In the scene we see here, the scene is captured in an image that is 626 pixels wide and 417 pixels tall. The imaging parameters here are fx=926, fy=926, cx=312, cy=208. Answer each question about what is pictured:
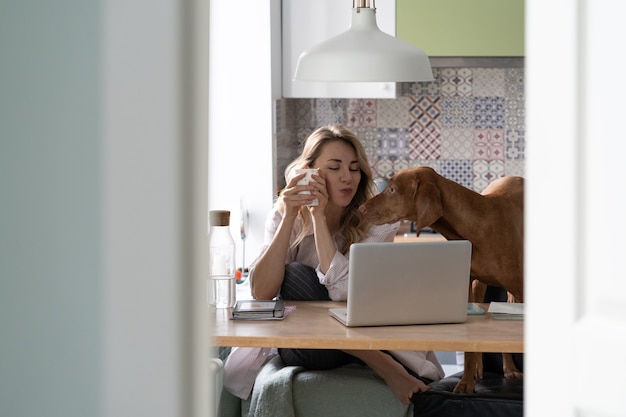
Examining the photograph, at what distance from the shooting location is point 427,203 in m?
2.79

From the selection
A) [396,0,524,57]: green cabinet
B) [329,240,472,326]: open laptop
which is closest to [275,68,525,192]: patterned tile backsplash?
[396,0,524,57]: green cabinet

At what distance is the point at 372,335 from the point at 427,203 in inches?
19.0

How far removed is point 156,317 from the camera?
1080 millimetres

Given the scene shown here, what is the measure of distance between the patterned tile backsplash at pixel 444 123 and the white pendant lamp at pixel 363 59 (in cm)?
218

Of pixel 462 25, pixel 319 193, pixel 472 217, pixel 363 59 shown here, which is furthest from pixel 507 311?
pixel 462 25

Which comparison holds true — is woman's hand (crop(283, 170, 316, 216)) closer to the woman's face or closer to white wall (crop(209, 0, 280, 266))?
the woman's face

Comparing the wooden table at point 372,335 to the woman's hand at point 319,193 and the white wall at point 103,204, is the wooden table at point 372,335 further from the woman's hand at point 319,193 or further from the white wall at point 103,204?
the white wall at point 103,204

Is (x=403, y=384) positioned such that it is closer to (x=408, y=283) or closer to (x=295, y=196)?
(x=408, y=283)

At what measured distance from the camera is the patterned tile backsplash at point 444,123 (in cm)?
495

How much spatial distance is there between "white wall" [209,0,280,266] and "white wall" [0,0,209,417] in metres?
3.15

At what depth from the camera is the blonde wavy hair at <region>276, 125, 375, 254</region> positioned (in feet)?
10.4
